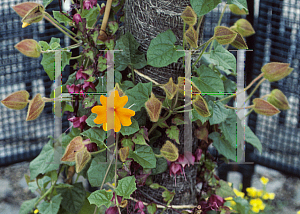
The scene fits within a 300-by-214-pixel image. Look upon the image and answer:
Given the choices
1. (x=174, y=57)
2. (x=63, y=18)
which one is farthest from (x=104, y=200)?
(x=63, y=18)

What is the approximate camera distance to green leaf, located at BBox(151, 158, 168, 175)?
65 centimetres

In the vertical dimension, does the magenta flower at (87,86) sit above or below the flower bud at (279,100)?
above

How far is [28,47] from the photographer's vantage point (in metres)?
0.64

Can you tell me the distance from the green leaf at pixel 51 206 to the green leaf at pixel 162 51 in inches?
16.4


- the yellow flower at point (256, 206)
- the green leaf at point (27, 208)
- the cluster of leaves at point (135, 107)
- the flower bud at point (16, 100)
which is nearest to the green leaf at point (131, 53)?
the cluster of leaves at point (135, 107)

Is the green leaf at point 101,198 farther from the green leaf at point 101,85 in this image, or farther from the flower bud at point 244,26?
the flower bud at point 244,26

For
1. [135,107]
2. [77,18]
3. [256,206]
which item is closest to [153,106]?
[135,107]

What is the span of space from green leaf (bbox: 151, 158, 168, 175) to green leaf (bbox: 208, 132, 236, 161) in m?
0.14

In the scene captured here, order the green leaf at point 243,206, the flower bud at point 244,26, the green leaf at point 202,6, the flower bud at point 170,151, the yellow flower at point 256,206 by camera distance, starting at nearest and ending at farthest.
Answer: the green leaf at point 202,6
the flower bud at point 170,151
the flower bud at point 244,26
the green leaf at point 243,206
the yellow flower at point 256,206

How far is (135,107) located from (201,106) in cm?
12

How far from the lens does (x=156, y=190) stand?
698mm

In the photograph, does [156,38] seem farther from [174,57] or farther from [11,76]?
[11,76]

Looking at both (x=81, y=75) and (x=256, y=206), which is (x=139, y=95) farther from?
(x=256, y=206)

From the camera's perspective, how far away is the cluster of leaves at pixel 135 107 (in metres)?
0.57
